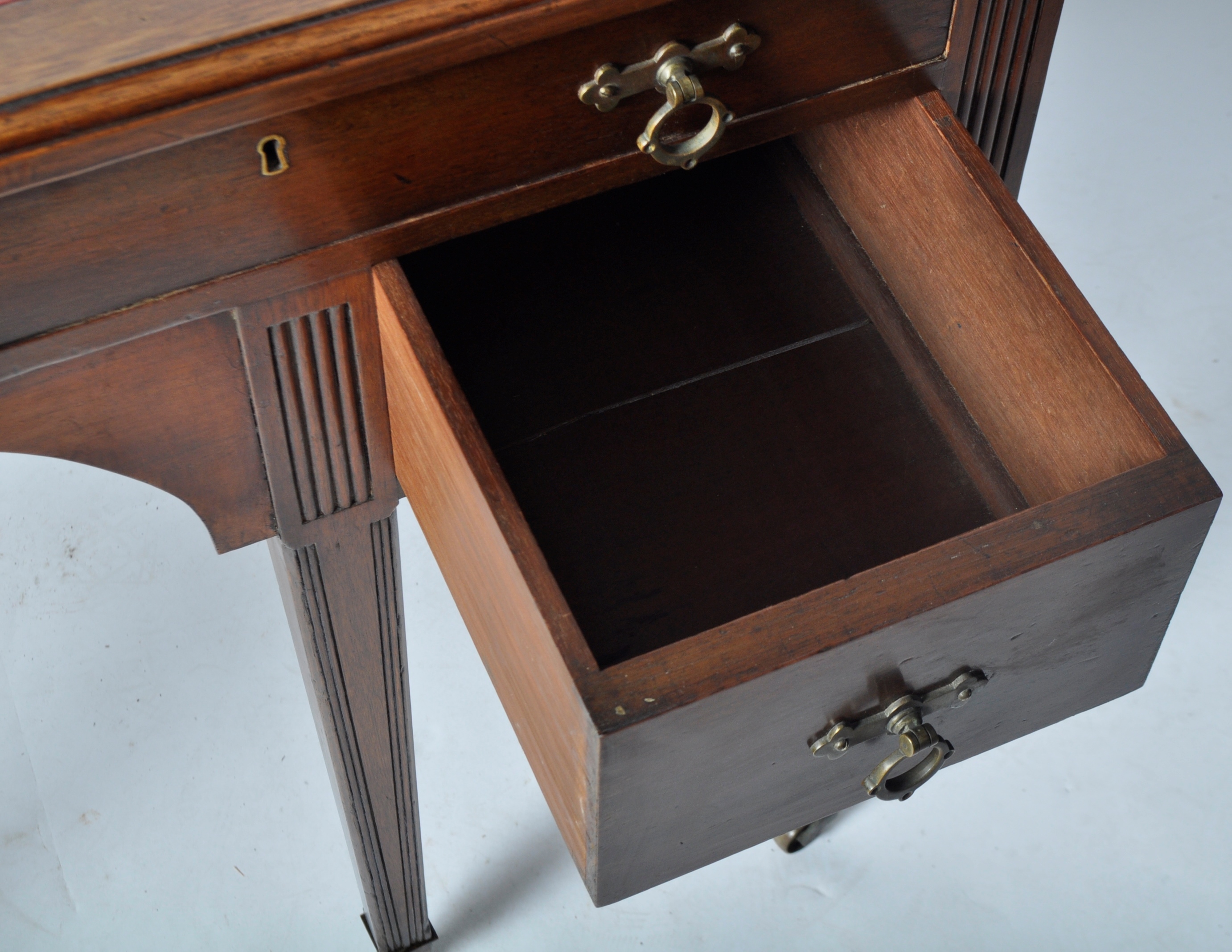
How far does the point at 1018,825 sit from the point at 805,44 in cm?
93

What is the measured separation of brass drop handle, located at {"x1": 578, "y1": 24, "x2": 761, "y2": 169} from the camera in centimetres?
57

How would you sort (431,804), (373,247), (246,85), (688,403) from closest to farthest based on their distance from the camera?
(246,85)
(373,247)
(688,403)
(431,804)

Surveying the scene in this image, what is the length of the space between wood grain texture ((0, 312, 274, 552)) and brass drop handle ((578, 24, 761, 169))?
7.2 inches

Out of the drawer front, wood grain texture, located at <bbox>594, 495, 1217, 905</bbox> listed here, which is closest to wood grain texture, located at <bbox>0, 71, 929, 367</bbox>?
the drawer front

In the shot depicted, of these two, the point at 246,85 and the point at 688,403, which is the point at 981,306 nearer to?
the point at 688,403

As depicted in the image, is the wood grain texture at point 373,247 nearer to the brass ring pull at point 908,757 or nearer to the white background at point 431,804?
the brass ring pull at point 908,757

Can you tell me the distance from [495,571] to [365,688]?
41 cm

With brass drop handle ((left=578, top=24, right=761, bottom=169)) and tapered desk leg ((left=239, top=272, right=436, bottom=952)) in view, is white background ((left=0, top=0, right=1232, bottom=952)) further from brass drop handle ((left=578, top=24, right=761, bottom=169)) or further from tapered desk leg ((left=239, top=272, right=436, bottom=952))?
brass drop handle ((left=578, top=24, right=761, bottom=169))

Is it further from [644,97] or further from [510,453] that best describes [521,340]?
[644,97]

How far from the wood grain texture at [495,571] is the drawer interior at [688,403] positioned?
0.15 ft

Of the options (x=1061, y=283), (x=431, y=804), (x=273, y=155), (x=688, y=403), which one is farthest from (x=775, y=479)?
(x=431, y=804)

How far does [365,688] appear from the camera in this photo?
0.93m

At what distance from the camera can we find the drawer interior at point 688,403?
66 cm

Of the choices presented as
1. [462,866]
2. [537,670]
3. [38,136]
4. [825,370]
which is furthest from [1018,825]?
[38,136]
